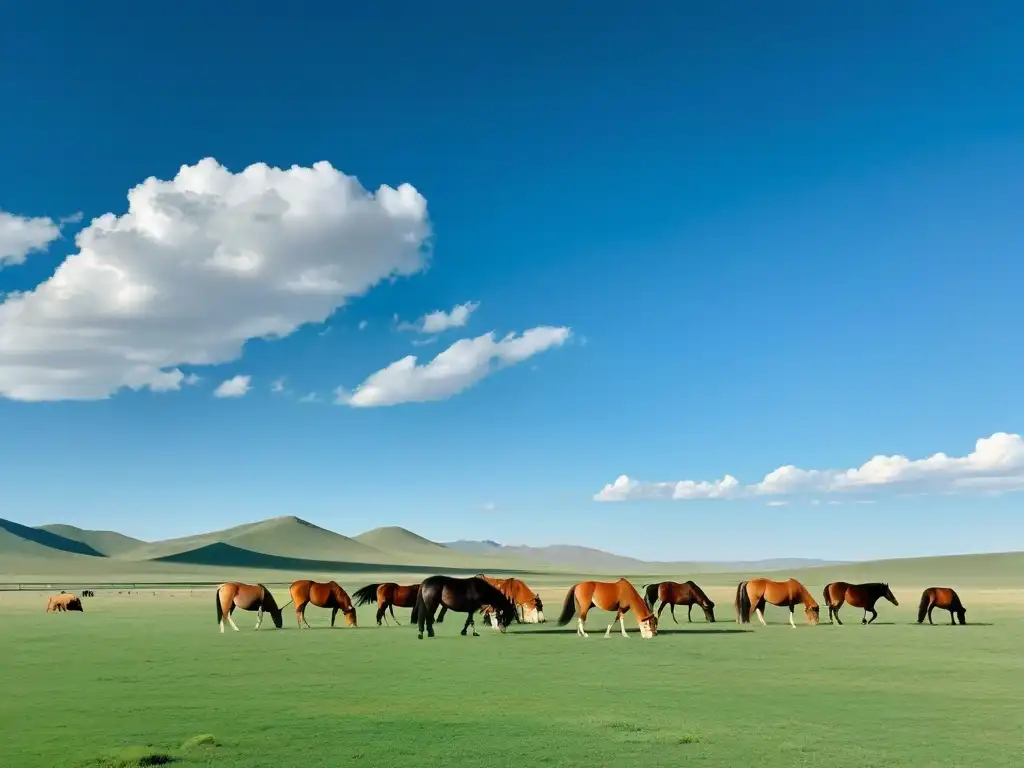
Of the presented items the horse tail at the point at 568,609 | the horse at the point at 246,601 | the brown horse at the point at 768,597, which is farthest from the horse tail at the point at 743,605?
the horse at the point at 246,601

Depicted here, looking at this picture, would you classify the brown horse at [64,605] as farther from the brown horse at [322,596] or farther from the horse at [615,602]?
the horse at [615,602]

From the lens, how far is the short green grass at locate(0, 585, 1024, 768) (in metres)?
11.3

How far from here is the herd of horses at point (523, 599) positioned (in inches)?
1110

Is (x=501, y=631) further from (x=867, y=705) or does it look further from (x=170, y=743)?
(x=170, y=743)

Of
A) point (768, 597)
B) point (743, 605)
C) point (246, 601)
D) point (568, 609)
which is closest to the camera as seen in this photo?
point (568, 609)

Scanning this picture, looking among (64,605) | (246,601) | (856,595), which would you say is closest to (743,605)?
(856,595)

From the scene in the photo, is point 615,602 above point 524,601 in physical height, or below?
above

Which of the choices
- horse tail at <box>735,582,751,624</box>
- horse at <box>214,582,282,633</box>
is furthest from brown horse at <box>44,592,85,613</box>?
horse tail at <box>735,582,751,624</box>

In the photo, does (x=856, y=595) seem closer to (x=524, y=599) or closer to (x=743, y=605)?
(x=743, y=605)

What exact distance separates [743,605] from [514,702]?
795 inches

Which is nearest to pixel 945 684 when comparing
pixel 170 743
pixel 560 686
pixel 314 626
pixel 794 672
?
pixel 794 672

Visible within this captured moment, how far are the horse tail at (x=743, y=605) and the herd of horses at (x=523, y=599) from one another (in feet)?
0.11

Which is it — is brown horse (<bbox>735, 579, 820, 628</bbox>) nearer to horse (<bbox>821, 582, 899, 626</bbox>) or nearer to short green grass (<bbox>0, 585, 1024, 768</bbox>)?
horse (<bbox>821, 582, 899, 626</bbox>)

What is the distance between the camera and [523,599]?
1316 inches
